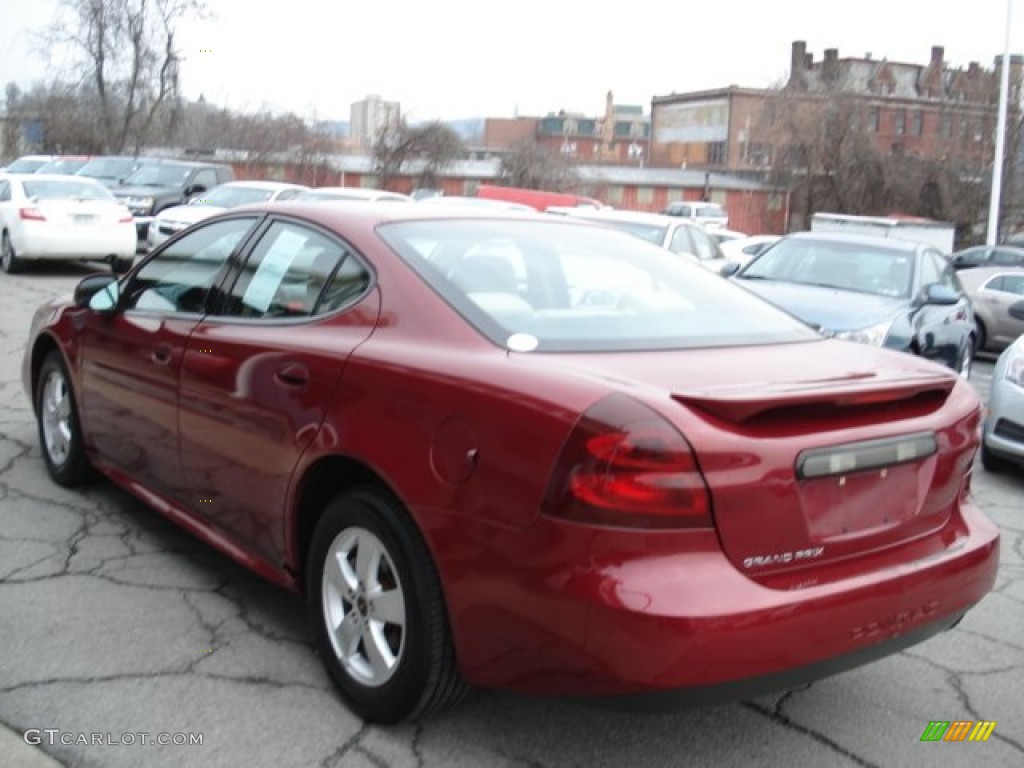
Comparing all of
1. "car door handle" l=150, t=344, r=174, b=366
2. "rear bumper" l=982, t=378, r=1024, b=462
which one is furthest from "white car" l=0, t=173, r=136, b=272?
"rear bumper" l=982, t=378, r=1024, b=462

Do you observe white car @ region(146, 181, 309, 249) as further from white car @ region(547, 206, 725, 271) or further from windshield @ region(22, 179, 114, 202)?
white car @ region(547, 206, 725, 271)

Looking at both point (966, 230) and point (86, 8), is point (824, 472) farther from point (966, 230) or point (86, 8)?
point (966, 230)

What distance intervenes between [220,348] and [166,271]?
36.9 inches

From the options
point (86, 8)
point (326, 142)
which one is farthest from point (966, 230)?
point (86, 8)

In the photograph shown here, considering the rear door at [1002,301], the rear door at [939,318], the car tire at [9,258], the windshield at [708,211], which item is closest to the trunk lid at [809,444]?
the rear door at [939,318]

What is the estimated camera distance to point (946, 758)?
323cm

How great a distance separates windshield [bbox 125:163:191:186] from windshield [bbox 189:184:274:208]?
3.49 m

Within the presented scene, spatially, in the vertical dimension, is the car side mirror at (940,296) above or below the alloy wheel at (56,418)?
above

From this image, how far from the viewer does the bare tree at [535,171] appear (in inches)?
1766

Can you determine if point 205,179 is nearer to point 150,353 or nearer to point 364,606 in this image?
point 150,353

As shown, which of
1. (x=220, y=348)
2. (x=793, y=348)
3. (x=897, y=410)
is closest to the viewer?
(x=897, y=410)

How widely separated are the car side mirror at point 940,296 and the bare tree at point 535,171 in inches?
1433

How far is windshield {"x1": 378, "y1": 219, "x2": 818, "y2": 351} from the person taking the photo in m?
3.24

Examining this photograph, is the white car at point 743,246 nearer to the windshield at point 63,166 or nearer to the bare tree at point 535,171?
the windshield at point 63,166
